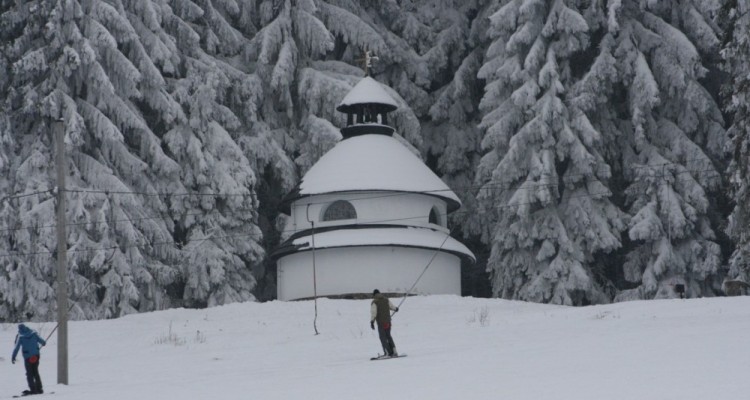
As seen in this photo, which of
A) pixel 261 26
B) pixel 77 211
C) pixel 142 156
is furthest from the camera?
pixel 261 26

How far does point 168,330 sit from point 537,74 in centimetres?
1782

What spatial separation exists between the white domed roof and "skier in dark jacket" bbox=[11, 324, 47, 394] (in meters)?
19.9

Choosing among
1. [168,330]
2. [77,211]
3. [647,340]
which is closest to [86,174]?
[77,211]

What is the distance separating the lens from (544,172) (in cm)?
4231

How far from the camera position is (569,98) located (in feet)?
143

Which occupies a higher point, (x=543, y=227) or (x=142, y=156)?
(x=142, y=156)

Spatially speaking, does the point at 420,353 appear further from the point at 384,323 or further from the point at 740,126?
the point at 740,126

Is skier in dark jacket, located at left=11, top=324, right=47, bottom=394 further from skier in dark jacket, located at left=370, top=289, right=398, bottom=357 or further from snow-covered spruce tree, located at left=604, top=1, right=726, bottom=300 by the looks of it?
snow-covered spruce tree, located at left=604, top=1, right=726, bottom=300

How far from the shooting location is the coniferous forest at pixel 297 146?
1537 inches

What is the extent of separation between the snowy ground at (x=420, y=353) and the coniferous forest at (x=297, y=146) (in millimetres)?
6277

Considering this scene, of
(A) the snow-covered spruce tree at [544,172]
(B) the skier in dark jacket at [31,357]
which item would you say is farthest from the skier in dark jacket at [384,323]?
(A) the snow-covered spruce tree at [544,172]

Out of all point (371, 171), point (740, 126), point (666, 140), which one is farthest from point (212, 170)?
point (740, 126)

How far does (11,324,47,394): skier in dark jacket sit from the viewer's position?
70.6 ft

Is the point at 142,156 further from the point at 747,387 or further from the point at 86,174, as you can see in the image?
the point at 747,387
